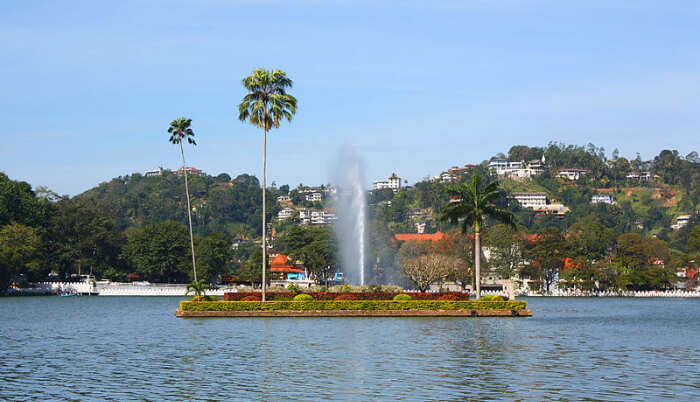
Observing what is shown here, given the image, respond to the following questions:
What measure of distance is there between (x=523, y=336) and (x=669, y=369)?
49.6 feet

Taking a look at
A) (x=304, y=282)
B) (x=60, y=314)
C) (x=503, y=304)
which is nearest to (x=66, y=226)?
(x=304, y=282)

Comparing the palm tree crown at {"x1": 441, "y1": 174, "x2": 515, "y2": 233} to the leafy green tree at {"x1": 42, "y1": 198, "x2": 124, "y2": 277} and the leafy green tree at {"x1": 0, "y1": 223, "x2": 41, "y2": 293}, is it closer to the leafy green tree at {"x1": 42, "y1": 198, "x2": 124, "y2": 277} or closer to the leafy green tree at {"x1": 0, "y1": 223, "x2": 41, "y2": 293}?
the leafy green tree at {"x1": 0, "y1": 223, "x2": 41, "y2": 293}

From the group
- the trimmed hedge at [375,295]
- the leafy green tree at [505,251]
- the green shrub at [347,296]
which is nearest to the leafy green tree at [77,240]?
the leafy green tree at [505,251]

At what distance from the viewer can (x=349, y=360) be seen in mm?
36094

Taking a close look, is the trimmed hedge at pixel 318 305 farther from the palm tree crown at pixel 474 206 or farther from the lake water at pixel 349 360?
the palm tree crown at pixel 474 206

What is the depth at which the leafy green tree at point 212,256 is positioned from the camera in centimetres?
14388

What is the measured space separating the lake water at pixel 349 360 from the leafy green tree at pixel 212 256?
3267 inches

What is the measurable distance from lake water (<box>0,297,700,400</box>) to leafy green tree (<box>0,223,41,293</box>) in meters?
64.1

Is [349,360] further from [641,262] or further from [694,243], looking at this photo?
[694,243]

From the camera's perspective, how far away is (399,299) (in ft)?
217

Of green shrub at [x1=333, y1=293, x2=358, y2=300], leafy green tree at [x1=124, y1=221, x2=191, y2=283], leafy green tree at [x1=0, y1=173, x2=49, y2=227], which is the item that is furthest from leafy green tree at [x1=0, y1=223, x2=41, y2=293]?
green shrub at [x1=333, y1=293, x2=358, y2=300]

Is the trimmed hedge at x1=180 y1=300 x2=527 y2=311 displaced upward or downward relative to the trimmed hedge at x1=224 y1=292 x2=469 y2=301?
downward

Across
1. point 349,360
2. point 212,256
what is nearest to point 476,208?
point 349,360

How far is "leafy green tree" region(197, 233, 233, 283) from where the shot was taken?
144 m
